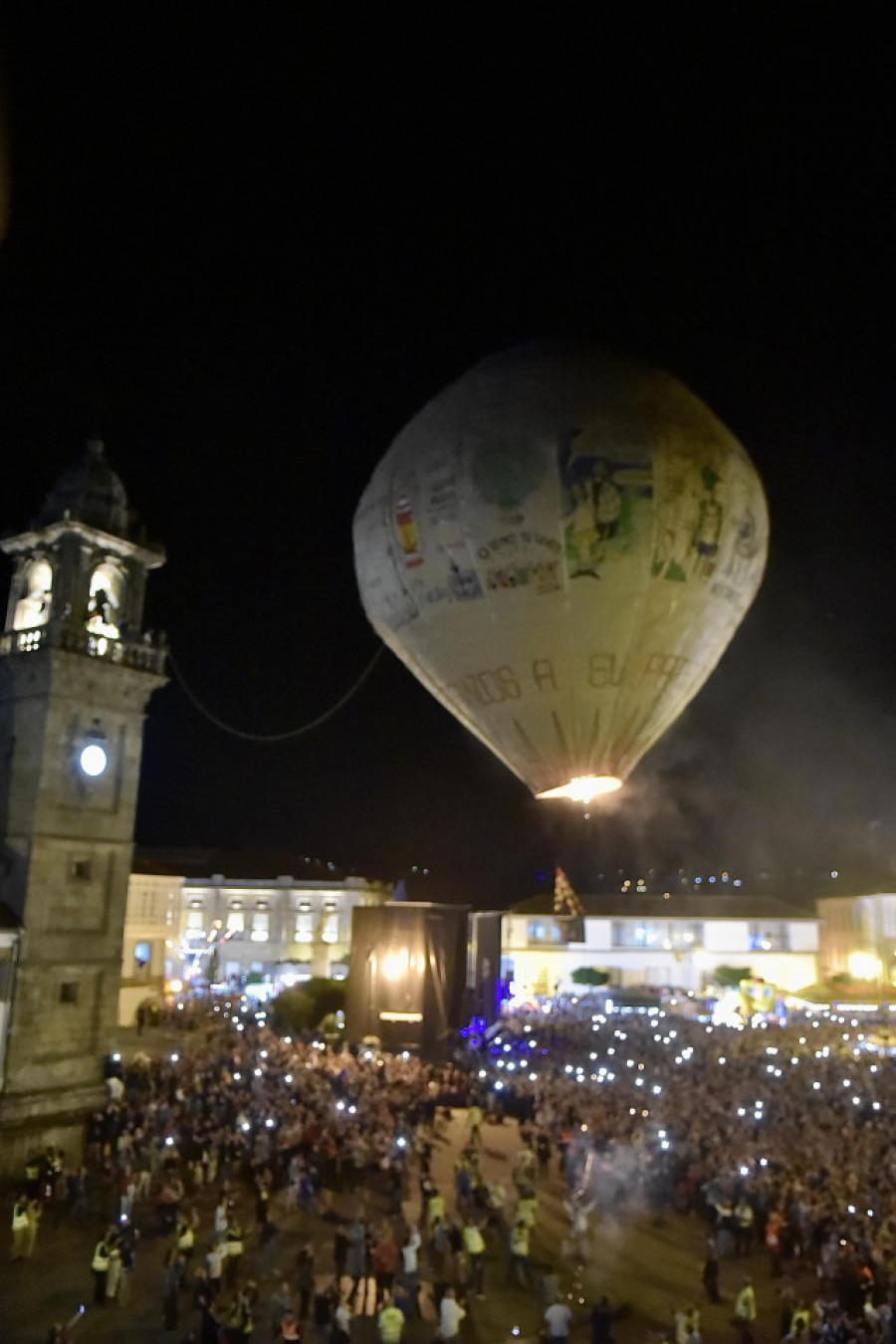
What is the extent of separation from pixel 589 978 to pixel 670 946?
23.7ft

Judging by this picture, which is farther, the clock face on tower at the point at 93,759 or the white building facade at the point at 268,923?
the white building facade at the point at 268,923

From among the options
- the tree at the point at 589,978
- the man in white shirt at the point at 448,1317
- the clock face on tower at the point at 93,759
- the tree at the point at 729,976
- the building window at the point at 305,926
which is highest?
the clock face on tower at the point at 93,759

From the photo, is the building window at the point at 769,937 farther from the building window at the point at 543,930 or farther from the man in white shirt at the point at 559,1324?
the man in white shirt at the point at 559,1324

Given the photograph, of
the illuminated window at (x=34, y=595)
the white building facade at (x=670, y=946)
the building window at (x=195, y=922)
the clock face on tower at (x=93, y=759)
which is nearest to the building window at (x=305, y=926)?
the building window at (x=195, y=922)

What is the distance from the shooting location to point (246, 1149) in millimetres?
20062

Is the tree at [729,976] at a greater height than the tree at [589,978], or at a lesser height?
greater

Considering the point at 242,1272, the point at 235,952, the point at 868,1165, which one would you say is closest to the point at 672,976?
the point at 235,952

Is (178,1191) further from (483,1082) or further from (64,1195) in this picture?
(483,1082)

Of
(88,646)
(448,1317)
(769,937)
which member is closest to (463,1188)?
(448,1317)

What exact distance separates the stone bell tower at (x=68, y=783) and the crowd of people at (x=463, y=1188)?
1.70 meters

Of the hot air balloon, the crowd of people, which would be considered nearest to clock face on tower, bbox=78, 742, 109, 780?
the crowd of people

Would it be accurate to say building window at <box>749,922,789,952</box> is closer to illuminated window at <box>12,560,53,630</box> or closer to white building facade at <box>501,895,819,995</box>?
white building facade at <box>501,895,819,995</box>

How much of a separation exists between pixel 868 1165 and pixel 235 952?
61426mm

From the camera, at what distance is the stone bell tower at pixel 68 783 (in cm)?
2436
